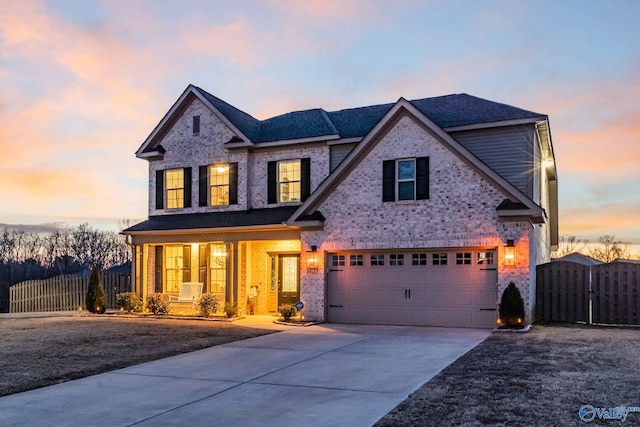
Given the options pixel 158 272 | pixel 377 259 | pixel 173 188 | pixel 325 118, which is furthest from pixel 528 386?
pixel 173 188

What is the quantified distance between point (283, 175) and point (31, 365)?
12.6 metres

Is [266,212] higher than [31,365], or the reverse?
[266,212]

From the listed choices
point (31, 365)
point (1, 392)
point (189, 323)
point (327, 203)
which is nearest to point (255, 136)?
point (327, 203)

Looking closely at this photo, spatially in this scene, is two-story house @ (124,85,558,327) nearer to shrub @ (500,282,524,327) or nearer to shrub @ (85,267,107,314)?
shrub @ (500,282,524,327)

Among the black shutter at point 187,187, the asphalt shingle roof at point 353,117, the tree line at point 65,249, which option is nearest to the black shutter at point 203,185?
the black shutter at point 187,187

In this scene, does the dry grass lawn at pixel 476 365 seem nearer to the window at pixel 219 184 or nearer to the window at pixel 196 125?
the window at pixel 219 184

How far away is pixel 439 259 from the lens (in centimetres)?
1748

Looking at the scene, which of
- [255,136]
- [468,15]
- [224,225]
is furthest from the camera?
[255,136]

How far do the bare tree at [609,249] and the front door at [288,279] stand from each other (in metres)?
51.1

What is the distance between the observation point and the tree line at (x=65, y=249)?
68.1m

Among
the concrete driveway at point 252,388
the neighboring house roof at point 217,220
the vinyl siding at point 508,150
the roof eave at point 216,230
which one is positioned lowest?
the concrete driveway at point 252,388

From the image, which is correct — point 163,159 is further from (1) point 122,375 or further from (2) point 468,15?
(1) point 122,375

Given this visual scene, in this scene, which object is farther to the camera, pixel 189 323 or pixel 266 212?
pixel 266 212

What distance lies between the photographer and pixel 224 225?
830 inches
